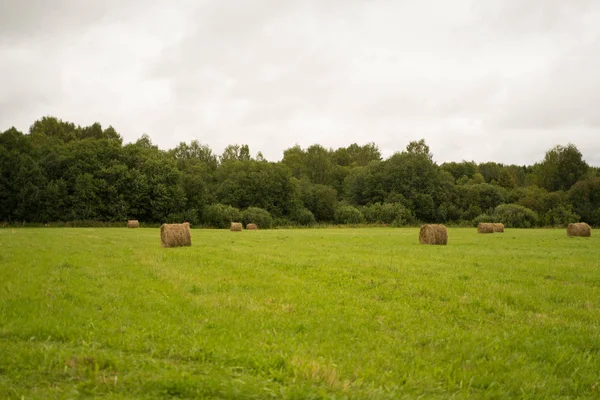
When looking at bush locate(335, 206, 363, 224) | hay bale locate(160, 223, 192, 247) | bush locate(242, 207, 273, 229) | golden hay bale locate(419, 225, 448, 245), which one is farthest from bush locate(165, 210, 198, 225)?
golden hay bale locate(419, 225, 448, 245)

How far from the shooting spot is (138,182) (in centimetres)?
6894

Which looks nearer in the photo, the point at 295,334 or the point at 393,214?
the point at 295,334

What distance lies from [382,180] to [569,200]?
40.0 meters

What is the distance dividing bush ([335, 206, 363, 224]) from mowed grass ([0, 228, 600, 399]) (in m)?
68.3

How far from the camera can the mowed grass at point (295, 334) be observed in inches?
225

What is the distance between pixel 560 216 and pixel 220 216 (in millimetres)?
67078

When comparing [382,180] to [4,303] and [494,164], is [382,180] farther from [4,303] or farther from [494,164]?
[4,303]

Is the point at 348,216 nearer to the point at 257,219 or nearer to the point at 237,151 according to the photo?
the point at 257,219

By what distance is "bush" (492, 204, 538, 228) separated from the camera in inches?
2995

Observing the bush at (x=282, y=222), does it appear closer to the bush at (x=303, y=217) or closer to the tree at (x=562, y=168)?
the bush at (x=303, y=217)

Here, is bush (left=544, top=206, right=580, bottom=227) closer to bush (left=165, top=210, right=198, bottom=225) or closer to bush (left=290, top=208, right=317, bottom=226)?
bush (left=290, top=208, right=317, bottom=226)

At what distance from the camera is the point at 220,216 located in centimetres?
7219

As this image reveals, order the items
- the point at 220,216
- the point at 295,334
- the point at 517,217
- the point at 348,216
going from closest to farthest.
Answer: the point at 295,334 < the point at 220,216 < the point at 517,217 < the point at 348,216

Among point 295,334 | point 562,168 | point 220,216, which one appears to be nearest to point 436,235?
point 295,334
